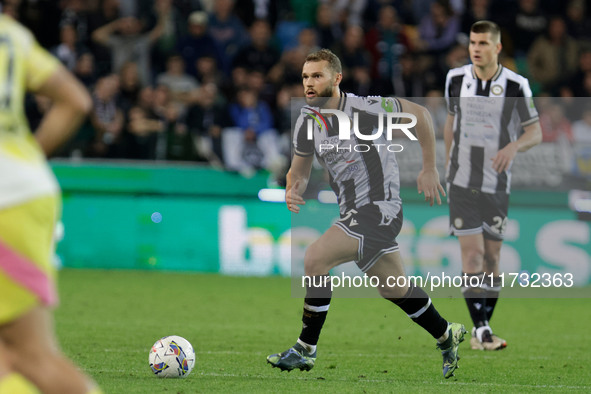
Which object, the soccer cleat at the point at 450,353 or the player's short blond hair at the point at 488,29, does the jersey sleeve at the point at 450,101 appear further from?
the soccer cleat at the point at 450,353

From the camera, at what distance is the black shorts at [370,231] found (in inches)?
274

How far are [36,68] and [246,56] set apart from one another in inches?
510

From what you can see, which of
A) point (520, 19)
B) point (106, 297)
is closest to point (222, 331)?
point (106, 297)

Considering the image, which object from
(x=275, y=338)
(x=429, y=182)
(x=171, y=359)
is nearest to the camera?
(x=171, y=359)

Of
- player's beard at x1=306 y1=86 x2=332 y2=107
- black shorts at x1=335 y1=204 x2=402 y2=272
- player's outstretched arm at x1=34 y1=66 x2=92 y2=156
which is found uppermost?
player's outstretched arm at x1=34 y1=66 x2=92 y2=156

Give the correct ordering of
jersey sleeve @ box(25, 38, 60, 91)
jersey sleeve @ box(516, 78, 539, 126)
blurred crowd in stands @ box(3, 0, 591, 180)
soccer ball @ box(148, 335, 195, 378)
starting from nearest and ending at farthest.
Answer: jersey sleeve @ box(25, 38, 60, 91) → soccer ball @ box(148, 335, 195, 378) → jersey sleeve @ box(516, 78, 539, 126) → blurred crowd in stands @ box(3, 0, 591, 180)

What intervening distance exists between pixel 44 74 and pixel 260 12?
14161 millimetres

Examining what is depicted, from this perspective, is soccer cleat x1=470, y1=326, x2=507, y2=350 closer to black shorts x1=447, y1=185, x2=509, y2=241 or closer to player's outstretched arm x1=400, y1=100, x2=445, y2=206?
black shorts x1=447, y1=185, x2=509, y2=241

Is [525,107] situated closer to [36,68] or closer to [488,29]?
[488,29]

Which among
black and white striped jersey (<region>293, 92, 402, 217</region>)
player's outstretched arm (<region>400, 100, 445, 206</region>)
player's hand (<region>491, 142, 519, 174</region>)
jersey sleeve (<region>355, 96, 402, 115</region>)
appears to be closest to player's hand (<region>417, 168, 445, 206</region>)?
player's outstretched arm (<region>400, 100, 445, 206</region>)

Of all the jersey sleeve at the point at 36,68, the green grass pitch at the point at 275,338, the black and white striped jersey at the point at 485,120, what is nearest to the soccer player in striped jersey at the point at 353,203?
the green grass pitch at the point at 275,338

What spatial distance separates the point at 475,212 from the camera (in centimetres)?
877

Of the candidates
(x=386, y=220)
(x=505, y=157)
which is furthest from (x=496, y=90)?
(x=386, y=220)

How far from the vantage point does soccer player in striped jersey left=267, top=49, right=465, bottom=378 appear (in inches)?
273
